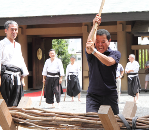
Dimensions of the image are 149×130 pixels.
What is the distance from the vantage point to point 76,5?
35.1 feet

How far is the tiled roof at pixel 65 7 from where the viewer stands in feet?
31.8

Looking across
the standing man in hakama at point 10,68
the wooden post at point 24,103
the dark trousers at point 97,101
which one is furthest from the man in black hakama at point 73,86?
the wooden post at point 24,103

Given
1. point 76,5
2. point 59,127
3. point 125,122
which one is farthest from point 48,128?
point 76,5

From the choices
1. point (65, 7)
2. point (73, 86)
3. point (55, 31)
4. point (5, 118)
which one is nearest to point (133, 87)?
point (73, 86)

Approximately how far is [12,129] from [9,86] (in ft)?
6.40

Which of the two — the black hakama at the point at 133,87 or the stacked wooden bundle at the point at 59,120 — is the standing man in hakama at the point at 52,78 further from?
the stacked wooden bundle at the point at 59,120

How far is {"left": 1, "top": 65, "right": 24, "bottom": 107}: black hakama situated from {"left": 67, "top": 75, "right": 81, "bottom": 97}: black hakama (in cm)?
663

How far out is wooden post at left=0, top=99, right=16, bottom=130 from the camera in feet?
4.81

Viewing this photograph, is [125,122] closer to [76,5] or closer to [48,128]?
[48,128]

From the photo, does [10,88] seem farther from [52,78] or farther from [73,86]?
[73,86]

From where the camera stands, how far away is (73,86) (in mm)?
10305

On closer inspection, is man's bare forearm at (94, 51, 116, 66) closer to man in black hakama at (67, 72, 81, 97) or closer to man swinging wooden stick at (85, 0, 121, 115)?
man swinging wooden stick at (85, 0, 121, 115)

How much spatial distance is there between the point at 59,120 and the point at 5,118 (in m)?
0.31

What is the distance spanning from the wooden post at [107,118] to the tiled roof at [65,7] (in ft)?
27.6
